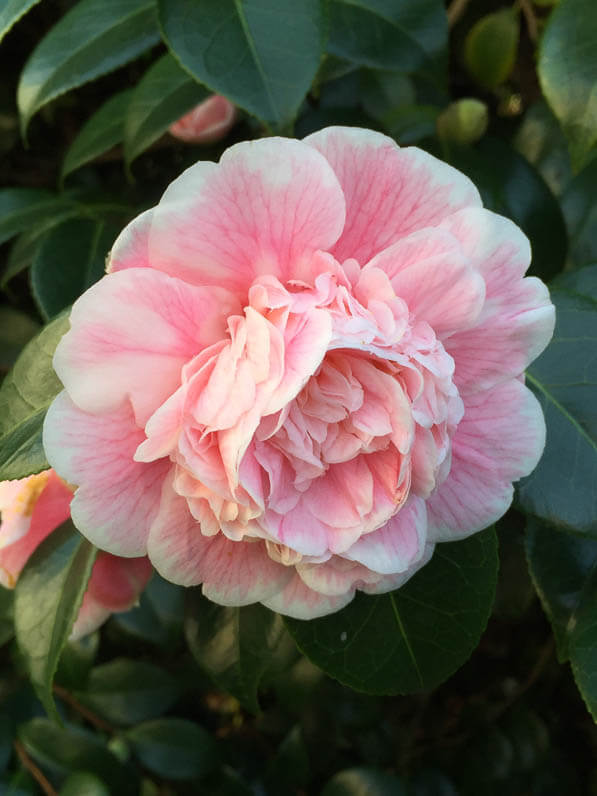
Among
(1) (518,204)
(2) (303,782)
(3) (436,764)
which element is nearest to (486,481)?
(1) (518,204)

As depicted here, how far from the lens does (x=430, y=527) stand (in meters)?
0.56

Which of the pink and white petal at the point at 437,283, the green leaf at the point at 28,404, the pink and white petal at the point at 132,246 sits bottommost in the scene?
the green leaf at the point at 28,404

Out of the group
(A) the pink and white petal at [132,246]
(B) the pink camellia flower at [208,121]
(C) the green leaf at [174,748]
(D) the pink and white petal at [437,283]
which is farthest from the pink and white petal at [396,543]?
(C) the green leaf at [174,748]

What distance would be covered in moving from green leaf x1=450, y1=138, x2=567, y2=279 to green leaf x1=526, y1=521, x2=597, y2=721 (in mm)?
304

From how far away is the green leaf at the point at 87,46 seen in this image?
85 cm

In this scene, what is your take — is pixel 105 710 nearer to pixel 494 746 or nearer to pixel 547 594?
pixel 494 746

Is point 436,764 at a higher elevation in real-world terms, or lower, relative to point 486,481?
lower

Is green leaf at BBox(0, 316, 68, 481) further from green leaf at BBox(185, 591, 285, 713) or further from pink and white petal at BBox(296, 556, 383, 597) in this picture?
green leaf at BBox(185, 591, 285, 713)

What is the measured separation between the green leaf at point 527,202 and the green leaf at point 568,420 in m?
0.22

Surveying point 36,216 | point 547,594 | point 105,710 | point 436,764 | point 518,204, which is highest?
point 36,216

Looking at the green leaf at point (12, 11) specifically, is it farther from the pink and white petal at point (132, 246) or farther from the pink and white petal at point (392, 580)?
the pink and white petal at point (392, 580)

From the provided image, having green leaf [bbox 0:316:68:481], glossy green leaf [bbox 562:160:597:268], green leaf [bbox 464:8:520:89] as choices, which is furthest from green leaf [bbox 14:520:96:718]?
green leaf [bbox 464:8:520:89]

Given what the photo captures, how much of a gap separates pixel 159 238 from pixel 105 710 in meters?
0.94

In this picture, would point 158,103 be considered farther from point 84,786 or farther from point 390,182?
point 84,786
